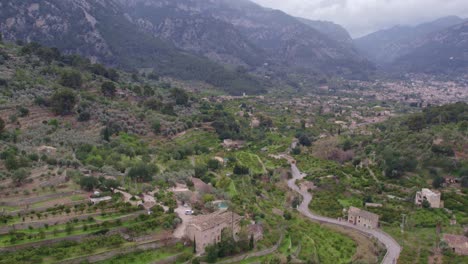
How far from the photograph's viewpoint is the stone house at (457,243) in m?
32.2

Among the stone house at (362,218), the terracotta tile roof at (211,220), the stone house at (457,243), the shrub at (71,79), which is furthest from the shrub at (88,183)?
the shrub at (71,79)

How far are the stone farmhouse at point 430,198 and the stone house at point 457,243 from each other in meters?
6.41

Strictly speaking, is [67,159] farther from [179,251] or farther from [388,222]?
[388,222]

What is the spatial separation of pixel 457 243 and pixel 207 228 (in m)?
20.8

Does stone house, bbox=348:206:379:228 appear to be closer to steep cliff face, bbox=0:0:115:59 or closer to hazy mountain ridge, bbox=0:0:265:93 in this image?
hazy mountain ridge, bbox=0:0:265:93

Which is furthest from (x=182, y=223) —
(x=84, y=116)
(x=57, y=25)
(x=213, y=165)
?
(x=57, y=25)

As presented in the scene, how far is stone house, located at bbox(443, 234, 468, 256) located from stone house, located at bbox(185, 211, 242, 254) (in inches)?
698

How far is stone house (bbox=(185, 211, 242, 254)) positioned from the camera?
27.0 m

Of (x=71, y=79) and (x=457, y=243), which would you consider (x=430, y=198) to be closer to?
(x=457, y=243)

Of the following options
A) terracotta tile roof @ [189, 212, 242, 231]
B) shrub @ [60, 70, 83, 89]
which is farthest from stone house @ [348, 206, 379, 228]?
shrub @ [60, 70, 83, 89]

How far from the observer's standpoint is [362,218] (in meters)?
38.5

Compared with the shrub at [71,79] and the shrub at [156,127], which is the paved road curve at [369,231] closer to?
the shrub at [156,127]

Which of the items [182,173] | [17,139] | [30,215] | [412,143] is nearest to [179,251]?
[30,215]

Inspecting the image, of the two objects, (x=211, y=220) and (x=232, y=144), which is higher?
(x=211, y=220)
